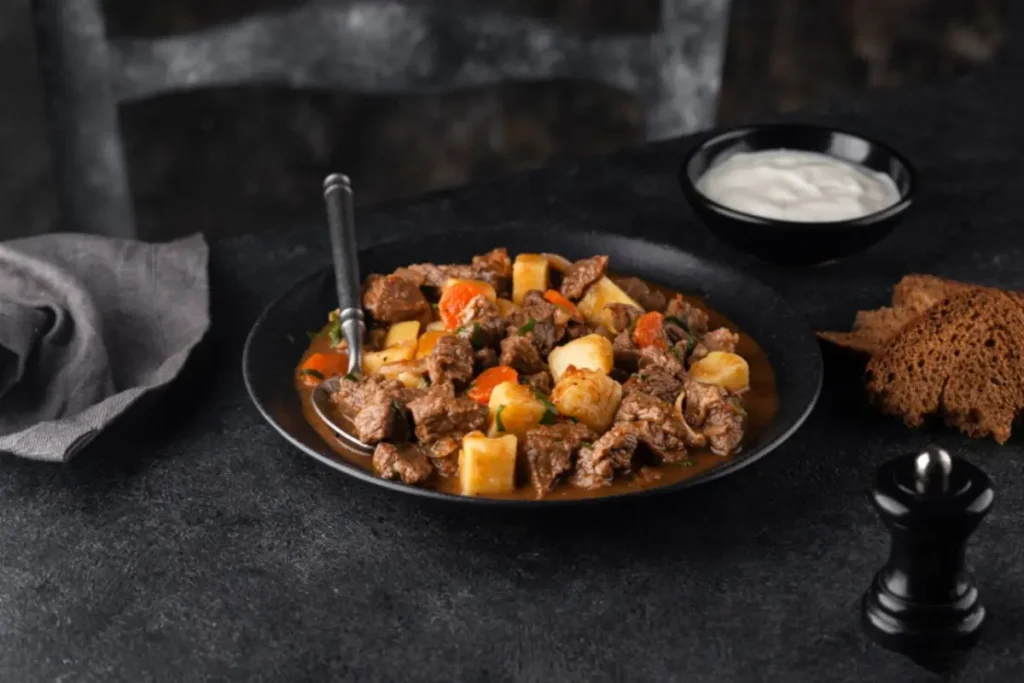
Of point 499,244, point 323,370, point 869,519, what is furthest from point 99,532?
point 869,519

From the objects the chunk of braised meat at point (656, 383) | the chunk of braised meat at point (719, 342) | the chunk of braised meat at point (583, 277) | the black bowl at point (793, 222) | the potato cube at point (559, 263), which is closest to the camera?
the chunk of braised meat at point (656, 383)

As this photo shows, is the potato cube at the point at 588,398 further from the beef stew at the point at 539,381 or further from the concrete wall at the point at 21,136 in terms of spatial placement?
the concrete wall at the point at 21,136

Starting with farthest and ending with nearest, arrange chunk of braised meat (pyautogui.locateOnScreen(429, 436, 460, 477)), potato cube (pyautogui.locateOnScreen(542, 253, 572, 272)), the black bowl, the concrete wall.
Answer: the concrete wall → the black bowl → potato cube (pyautogui.locateOnScreen(542, 253, 572, 272)) → chunk of braised meat (pyautogui.locateOnScreen(429, 436, 460, 477))

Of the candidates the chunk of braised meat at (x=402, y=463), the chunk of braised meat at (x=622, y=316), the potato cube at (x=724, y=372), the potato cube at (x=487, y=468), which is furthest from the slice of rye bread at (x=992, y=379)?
the chunk of braised meat at (x=402, y=463)

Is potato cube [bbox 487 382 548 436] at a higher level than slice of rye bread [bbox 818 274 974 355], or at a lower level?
higher

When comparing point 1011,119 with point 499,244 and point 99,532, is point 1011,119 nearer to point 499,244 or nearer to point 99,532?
point 499,244

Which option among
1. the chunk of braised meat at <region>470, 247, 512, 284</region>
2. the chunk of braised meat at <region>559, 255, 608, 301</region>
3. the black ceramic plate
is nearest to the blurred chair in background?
the black ceramic plate

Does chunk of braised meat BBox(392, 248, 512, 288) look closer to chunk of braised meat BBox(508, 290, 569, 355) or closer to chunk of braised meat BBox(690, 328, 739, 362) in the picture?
chunk of braised meat BBox(508, 290, 569, 355)
